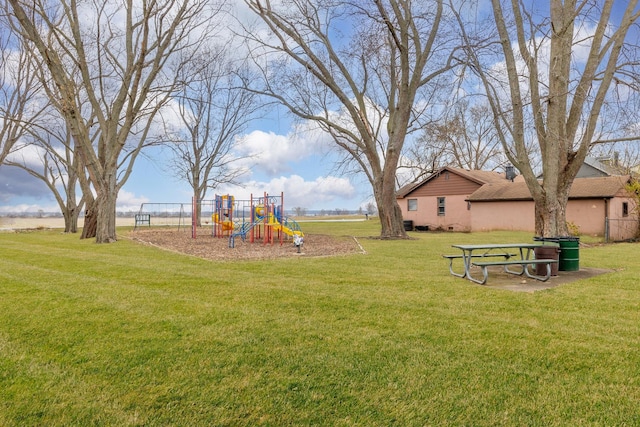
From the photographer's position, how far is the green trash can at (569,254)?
8438mm

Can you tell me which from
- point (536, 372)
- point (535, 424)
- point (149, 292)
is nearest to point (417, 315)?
point (536, 372)

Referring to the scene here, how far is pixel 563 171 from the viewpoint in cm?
1410

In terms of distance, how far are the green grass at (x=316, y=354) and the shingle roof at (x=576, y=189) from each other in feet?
57.2

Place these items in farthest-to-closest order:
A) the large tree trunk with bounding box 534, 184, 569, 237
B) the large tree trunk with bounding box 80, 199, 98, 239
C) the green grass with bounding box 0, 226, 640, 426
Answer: the large tree trunk with bounding box 80, 199, 98, 239 < the large tree trunk with bounding box 534, 184, 569, 237 < the green grass with bounding box 0, 226, 640, 426

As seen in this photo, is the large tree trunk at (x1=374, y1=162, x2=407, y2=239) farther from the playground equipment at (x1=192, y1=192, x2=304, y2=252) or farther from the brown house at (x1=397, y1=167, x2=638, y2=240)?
the brown house at (x1=397, y1=167, x2=638, y2=240)

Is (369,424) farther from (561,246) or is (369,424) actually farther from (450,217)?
(450,217)

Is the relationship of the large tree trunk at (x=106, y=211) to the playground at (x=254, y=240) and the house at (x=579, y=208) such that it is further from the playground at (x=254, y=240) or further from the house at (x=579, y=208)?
the house at (x=579, y=208)

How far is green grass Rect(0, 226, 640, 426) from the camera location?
8.96 feet

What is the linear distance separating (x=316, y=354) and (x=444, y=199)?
27345mm

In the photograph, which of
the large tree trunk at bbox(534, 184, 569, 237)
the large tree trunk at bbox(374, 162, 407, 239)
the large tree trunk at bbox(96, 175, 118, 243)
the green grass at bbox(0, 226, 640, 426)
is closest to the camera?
the green grass at bbox(0, 226, 640, 426)

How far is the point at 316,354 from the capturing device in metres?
3.69

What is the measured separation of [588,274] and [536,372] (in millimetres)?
6219

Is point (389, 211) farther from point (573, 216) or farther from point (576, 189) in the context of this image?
point (576, 189)

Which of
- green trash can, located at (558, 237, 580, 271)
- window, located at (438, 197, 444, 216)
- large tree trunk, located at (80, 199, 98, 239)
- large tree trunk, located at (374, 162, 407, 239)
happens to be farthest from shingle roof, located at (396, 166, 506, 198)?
large tree trunk, located at (80, 199, 98, 239)
